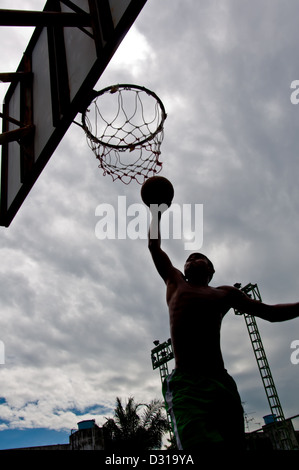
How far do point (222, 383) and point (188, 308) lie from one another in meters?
0.56

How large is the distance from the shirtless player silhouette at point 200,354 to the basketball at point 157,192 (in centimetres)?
36

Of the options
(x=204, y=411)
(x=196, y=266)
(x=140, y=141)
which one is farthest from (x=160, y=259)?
(x=140, y=141)

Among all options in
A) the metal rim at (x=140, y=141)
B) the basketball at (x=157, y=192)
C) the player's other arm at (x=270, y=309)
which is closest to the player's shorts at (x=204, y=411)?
the player's other arm at (x=270, y=309)

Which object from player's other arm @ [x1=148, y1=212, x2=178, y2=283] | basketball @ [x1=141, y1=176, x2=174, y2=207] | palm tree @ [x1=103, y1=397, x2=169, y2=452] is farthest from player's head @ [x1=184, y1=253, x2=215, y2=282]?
palm tree @ [x1=103, y1=397, x2=169, y2=452]

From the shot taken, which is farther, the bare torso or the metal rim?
the metal rim

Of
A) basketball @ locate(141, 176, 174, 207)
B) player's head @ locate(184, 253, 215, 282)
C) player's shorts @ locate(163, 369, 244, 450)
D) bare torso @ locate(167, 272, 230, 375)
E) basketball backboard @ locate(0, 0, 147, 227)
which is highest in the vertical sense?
basketball backboard @ locate(0, 0, 147, 227)

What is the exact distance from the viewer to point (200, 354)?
2.54 m

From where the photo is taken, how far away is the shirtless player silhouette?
2.22m

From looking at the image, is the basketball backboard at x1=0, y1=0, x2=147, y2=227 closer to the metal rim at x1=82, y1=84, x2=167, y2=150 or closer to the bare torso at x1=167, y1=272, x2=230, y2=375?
the metal rim at x1=82, y1=84, x2=167, y2=150

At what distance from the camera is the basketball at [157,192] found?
3465 mm

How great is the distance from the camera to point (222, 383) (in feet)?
8.00

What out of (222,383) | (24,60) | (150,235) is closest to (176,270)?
(150,235)

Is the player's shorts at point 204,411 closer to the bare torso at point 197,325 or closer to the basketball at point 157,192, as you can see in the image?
the bare torso at point 197,325
